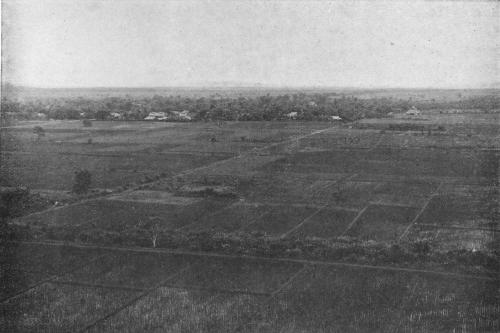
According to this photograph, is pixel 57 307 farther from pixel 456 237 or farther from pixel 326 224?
pixel 456 237

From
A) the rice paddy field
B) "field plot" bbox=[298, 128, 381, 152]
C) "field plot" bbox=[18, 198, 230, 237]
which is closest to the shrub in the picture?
the rice paddy field

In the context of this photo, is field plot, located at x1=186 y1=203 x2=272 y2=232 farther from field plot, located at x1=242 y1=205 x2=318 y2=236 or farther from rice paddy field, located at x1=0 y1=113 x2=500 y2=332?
field plot, located at x1=242 y1=205 x2=318 y2=236

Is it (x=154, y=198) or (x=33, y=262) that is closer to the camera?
(x=33, y=262)

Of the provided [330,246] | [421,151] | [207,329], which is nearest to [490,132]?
[421,151]

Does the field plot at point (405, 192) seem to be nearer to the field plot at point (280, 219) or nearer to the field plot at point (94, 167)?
the field plot at point (280, 219)

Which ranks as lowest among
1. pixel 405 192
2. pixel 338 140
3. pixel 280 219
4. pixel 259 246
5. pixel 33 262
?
pixel 33 262

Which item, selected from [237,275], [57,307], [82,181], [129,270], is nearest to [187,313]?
[237,275]
